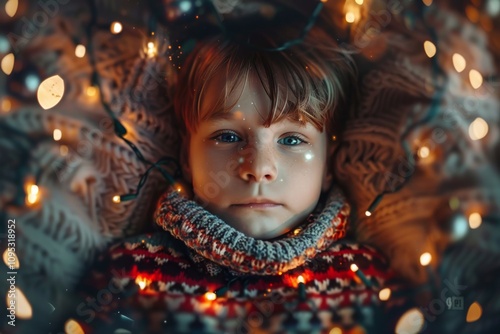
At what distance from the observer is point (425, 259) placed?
0.83 meters

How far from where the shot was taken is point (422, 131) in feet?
2.77

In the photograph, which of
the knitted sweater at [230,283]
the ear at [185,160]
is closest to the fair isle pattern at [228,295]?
the knitted sweater at [230,283]

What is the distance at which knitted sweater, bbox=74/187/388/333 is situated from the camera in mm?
809

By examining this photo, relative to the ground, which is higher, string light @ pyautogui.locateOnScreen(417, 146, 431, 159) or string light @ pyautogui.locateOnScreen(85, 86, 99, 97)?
string light @ pyautogui.locateOnScreen(85, 86, 99, 97)

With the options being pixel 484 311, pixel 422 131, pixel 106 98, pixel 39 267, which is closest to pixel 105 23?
pixel 106 98

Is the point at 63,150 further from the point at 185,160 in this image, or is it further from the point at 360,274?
the point at 360,274

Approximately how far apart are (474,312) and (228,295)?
0.30 meters

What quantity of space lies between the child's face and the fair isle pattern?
0.23ft

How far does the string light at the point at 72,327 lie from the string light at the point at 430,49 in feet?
1.81

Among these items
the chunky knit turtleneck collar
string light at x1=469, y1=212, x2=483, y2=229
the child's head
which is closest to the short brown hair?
the child's head

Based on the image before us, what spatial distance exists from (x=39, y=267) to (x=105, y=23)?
0.32 metres

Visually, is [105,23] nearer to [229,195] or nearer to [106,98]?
[106,98]

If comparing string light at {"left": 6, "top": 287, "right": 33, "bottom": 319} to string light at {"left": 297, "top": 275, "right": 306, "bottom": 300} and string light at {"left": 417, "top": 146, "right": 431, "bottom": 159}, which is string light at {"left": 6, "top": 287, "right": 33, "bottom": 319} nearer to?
string light at {"left": 297, "top": 275, "right": 306, "bottom": 300}

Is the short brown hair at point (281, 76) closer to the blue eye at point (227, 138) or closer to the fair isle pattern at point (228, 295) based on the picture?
the blue eye at point (227, 138)
